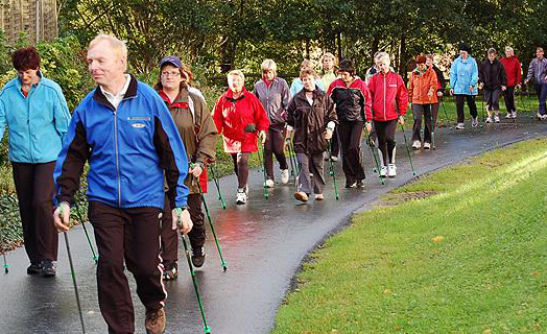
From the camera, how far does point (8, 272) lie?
1047 centimetres

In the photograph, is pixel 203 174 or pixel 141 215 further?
pixel 203 174

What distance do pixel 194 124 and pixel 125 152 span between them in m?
2.88

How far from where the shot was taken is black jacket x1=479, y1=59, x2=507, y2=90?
27.6 m

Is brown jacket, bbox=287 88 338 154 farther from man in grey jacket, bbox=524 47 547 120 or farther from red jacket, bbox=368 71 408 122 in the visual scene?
man in grey jacket, bbox=524 47 547 120

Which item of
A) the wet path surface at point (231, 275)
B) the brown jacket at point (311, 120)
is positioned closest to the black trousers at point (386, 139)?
the wet path surface at point (231, 275)

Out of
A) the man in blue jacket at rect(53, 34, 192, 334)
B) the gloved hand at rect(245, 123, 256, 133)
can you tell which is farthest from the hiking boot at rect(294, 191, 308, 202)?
the man in blue jacket at rect(53, 34, 192, 334)

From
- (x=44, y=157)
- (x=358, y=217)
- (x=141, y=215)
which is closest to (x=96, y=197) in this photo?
(x=141, y=215)

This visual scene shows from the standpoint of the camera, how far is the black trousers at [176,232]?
964 cm

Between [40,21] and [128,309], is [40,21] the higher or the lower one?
the higher one

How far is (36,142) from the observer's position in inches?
398

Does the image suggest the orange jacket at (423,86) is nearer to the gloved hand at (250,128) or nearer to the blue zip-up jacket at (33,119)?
the gloved hand at (250,128)

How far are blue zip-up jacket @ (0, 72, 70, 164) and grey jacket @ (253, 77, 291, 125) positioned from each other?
6.40 meters

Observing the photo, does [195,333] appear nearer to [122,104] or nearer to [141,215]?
[141,215]

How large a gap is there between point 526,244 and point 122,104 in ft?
10.9
